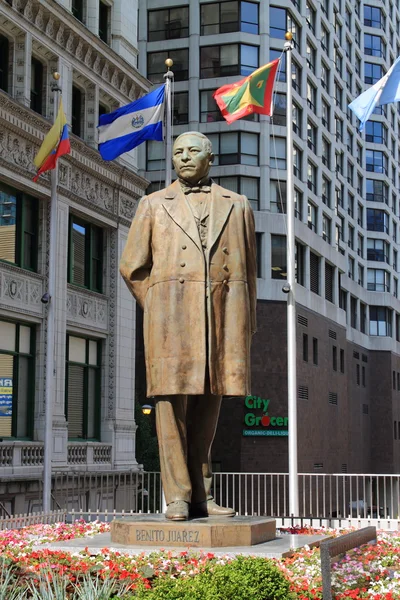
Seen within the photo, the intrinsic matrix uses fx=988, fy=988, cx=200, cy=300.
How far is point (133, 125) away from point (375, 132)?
207 ft

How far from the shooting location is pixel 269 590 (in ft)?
26.9

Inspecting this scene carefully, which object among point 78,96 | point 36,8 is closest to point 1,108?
point 36,8

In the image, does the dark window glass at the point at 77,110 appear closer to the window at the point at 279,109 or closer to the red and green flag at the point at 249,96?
the red and green flag at the point at 249,96

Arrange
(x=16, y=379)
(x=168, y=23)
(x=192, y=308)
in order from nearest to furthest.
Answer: (x=192, y=308)
(x=16, y=379)
(x=168, y=23)

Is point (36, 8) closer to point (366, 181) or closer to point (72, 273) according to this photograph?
point (72, 273)

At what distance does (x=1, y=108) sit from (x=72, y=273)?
7557 mm

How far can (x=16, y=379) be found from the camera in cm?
3162

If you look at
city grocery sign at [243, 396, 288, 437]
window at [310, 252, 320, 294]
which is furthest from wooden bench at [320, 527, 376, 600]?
window at [310, 252, 320, 294]

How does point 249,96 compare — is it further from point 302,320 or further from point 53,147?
point 302,320

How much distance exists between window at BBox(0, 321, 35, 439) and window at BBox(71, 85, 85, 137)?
27.6 ft

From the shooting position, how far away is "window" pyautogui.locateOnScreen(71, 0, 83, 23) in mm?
36934


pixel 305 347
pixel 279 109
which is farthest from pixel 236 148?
pixel 305 347

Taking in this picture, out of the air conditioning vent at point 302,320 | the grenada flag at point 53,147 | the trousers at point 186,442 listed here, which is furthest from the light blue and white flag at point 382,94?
the air conditioning vent at point 302,320

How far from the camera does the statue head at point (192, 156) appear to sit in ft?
37.8
